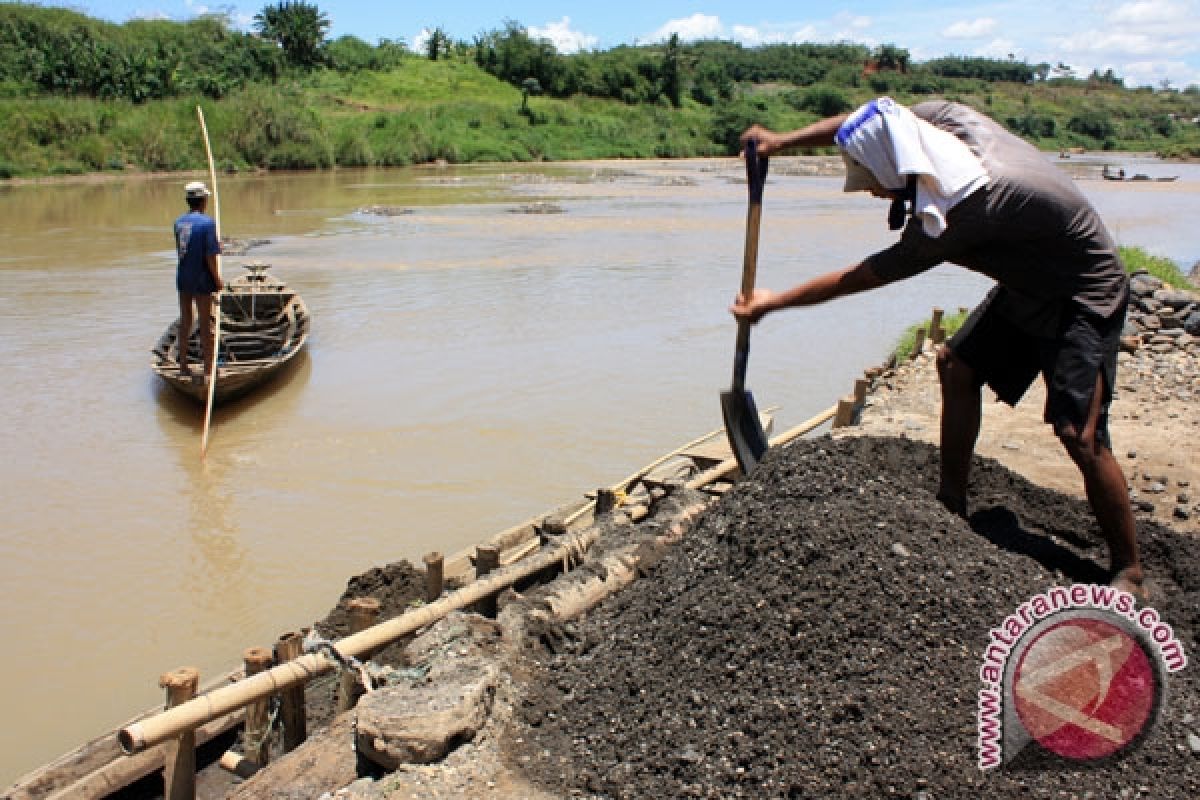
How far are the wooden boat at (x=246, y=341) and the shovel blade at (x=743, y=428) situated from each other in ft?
14.4

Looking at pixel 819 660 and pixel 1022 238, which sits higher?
pixel 1022 238

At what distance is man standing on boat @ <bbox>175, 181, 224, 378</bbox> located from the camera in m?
6.84

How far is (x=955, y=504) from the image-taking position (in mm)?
3205

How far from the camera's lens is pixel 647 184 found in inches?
1162

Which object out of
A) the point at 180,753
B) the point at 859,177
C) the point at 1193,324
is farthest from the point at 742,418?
the point at 1193,324

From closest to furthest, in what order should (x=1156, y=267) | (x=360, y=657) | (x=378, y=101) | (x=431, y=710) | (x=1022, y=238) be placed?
1. (x=431, y=710)
2. (x=1022, y=238)
3. (x=360, y=657)
4. (x=1156, y=267)
5. (x=378, y=101)

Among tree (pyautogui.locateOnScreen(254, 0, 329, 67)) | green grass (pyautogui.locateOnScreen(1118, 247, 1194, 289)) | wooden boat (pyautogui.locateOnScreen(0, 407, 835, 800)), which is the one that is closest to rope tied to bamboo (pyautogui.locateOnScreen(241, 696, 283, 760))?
wooden boat (pyautogui.locateOnScreen(0, 407, 835, 800))

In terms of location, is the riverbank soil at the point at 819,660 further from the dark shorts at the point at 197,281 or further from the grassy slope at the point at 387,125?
the grassy slope at the point at 387,125

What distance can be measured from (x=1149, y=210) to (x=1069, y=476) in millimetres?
22501

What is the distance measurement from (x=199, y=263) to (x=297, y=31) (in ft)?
121

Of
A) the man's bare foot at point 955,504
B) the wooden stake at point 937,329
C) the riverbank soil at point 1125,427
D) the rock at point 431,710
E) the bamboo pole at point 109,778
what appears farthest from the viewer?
the wooden stake at point 937,329

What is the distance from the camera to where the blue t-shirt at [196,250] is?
6.83 metres

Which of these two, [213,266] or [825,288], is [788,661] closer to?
[825,288]

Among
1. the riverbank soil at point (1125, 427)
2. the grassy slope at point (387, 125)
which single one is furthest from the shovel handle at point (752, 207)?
the grassy slope at point (387, 125)
